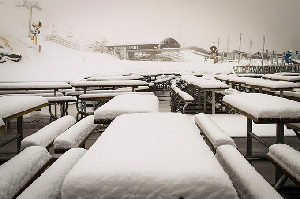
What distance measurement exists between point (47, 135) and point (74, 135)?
0.30 meters

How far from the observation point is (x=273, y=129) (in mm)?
4184

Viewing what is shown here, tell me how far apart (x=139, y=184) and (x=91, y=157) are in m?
0.23

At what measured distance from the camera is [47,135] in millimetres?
1770

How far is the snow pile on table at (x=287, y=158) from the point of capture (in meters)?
1.29

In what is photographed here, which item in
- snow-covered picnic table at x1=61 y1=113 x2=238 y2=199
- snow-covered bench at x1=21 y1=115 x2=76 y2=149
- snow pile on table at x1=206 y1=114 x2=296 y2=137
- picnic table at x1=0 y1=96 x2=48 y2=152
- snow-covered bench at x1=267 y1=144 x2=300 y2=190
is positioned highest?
picnic table at x1=0 y1=96 x2=48 y2=152

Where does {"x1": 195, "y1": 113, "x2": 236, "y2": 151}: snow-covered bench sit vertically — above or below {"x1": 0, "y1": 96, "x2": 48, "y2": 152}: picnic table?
below

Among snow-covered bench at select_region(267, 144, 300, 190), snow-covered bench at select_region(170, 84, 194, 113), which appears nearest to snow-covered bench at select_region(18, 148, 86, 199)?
snow-covered bench at select_region(267, 144, 300, 190)

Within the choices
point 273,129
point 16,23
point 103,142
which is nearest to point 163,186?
point 103,142

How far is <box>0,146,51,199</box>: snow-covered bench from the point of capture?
0.95m

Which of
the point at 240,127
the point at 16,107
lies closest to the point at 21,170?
the point at 16,107

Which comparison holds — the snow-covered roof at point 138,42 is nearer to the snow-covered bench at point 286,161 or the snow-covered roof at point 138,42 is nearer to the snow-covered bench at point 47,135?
the snow-covered bench at point 47,135

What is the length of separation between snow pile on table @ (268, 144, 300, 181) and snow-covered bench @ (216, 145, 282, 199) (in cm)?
29

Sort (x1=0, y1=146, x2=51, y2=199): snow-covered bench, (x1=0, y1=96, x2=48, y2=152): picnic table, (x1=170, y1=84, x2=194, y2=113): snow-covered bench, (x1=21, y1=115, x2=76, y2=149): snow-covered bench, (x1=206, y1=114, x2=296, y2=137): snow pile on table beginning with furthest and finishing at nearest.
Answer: (x1=170, y1=84, x2=194, y2=113): snow-covered bench < (x1=206, y1=114, x2=296, y2=137): snow pile on table < (x1=0, y1=96, x2=48, y2=152): picnic table < (x1=21, y1=115, x2=76, y2=149): snow-covered bench < (x1=0, y1=146, x2=51, y2=199): snow-covered bench

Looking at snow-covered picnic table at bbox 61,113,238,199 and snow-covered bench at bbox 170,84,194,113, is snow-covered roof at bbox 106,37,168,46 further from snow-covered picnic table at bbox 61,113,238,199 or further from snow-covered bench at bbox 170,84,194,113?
snow-covered picnic table at bbox 61,113,238,199
